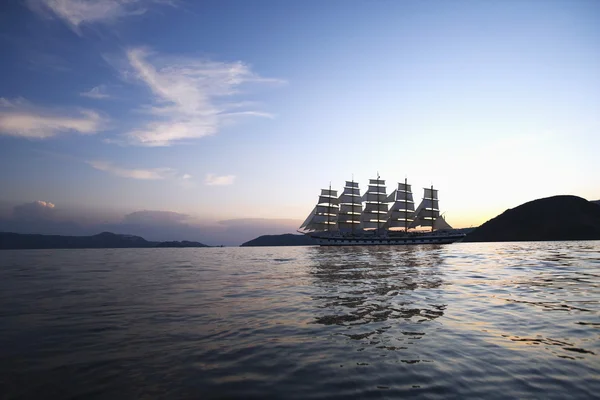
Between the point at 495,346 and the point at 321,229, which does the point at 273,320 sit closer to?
the point at 495,346

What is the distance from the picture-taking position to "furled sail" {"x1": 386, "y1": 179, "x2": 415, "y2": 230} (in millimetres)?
165250

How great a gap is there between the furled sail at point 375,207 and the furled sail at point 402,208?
3.90 meters

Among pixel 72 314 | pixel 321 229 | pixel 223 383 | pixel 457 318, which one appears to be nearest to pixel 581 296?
pixel 457 318

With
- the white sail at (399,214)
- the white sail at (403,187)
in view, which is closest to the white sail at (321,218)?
the white sail at (399,214)

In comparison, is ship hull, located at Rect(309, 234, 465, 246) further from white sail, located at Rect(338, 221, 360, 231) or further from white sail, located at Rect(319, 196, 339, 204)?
white sail, located at Rect(319, 196, 339, 204)

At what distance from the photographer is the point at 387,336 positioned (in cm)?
952

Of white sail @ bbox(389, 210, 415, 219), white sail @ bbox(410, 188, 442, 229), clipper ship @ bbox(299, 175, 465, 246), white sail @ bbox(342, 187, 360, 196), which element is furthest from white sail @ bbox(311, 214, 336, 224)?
white sail @ bbox(410, 188, 442, 229)

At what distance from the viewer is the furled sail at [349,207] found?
6791 inches

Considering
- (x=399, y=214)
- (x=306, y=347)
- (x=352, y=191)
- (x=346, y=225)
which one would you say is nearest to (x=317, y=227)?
(x=346, y=225)

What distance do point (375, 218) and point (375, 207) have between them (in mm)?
5675

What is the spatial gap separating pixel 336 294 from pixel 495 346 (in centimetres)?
1001

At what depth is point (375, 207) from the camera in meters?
167

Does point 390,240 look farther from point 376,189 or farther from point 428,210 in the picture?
point 376,189

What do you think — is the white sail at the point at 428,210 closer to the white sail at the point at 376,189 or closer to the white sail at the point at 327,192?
the white sail at the point at 376,189
